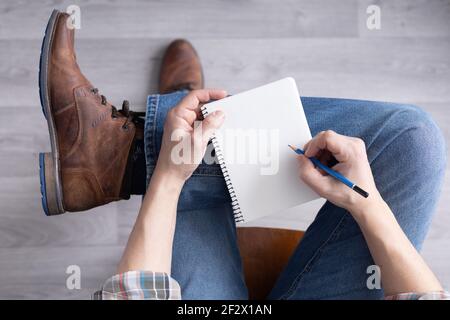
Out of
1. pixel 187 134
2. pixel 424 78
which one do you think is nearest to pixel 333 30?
pixel 424 78

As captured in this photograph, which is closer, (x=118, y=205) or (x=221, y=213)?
(x=221, y=213)

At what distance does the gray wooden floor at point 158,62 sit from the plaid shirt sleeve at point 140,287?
513 mm

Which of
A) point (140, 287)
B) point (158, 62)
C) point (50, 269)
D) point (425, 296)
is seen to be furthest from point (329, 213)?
point (50, 269)

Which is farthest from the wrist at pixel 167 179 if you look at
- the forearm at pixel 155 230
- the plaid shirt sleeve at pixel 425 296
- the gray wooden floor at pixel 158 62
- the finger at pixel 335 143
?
the gray wooden floor at pixel 158 62

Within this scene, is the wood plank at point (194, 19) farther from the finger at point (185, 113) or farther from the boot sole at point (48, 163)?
the finger at point (185, 113)

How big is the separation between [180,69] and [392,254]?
656 mm

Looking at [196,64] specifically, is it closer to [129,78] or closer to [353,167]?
[129,78]

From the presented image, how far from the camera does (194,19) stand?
1072 mm

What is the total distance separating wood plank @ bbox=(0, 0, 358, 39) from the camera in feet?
3.45

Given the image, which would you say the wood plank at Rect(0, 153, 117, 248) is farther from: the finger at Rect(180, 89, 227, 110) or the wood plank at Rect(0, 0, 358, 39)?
the finger at Rect(180, 89, 227, 110)

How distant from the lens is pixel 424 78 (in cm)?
109

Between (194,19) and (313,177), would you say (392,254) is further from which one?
(194,19)
